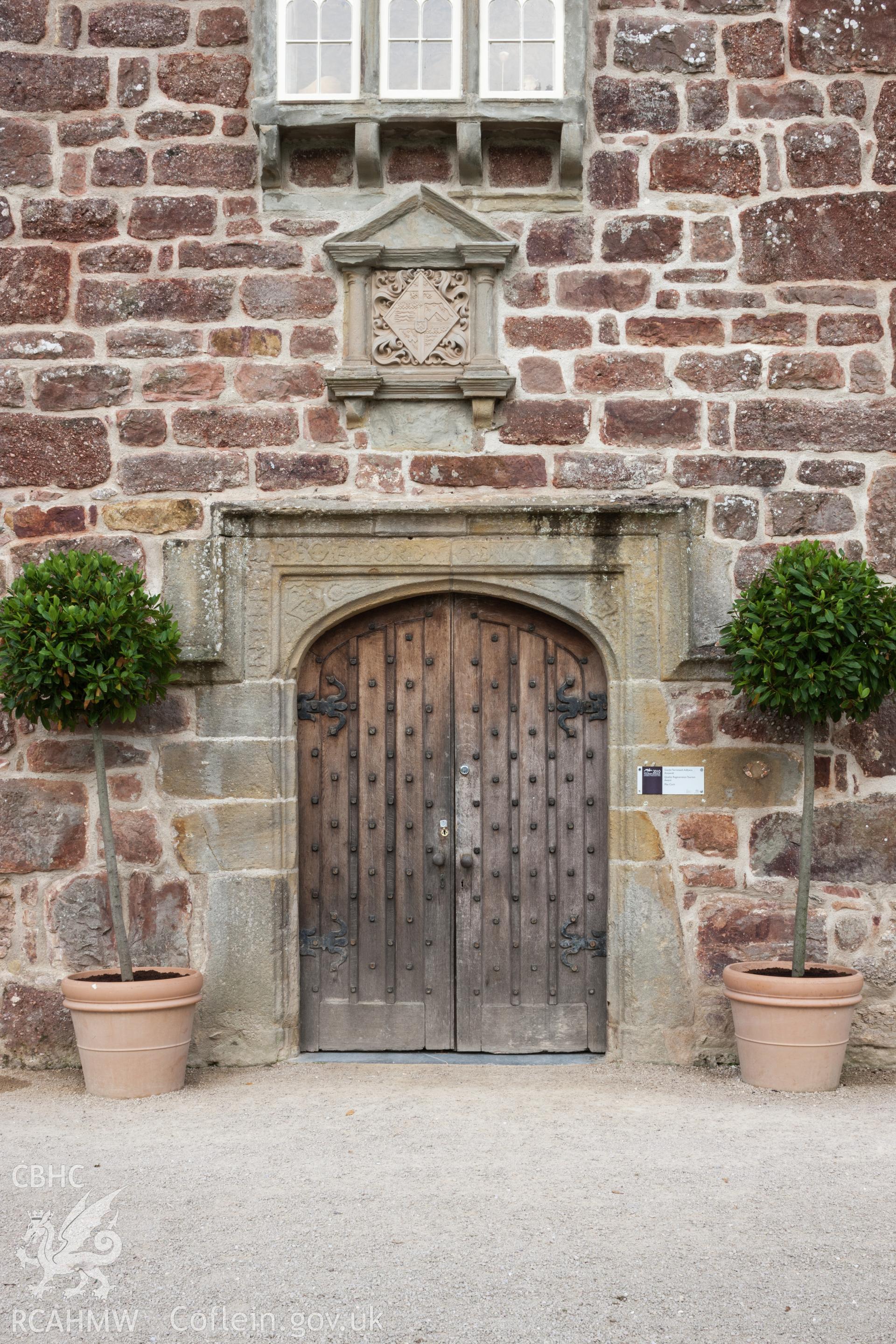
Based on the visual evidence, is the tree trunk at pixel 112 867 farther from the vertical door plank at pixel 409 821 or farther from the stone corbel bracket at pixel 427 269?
the stone corbel bracket at pixel 427 269

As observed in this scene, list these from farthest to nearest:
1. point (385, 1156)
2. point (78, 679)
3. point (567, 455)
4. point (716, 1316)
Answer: point (567, 455), point (78, 679), point (385, 1156), point (716, 1316)

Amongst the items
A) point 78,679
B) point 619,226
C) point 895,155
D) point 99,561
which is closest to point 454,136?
point 619,226

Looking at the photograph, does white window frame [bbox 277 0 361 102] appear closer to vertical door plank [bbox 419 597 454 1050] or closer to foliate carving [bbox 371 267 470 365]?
foliate carving [bbox 371 267 470 365]

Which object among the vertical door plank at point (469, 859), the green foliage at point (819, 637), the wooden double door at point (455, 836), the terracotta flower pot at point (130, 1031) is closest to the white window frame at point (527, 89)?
the wooden double door at point (455, 836)

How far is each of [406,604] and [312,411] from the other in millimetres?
901

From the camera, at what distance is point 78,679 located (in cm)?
454

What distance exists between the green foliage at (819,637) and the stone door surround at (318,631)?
1.53 feet

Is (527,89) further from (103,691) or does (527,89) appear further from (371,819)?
(371,819)

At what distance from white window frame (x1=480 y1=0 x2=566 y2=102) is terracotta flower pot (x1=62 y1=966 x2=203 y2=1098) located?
3721mm

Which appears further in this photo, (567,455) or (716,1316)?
(567,455)

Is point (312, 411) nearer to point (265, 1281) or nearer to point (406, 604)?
point (406, 604)

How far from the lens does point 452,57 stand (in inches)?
202

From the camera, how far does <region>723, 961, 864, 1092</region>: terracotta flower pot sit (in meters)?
4.60

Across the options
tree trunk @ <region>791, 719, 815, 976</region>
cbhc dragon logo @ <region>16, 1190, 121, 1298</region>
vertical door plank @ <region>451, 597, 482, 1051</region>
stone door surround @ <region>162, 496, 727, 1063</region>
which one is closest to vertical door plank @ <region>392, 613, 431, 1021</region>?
vertical door plank @ <region>451, 597, 482, 1051</region>
